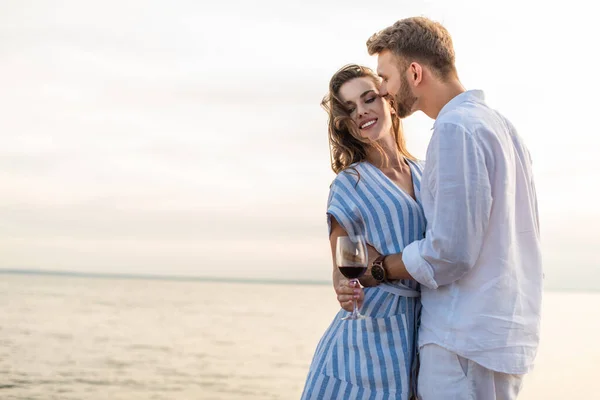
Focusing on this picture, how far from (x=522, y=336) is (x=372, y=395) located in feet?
1.96

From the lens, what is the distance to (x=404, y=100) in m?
2.54

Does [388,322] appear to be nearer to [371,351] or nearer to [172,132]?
[371,351]

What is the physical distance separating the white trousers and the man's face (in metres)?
0.79

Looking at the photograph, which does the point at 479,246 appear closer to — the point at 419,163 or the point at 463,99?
the point at 463,99

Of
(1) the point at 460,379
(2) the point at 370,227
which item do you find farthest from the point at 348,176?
(1) the point at 460,379

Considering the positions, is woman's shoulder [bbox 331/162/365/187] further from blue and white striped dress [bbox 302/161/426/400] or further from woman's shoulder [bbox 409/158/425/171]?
woman's shoulder [bbox 409/158/425/171]

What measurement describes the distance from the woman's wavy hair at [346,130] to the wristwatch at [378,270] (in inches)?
22.9

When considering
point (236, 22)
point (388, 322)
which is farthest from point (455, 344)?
point (236, 22)

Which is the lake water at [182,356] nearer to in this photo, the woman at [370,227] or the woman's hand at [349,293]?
the woman at [370,227]

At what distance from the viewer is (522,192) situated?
2.38 m

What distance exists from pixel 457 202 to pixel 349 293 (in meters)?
0.63

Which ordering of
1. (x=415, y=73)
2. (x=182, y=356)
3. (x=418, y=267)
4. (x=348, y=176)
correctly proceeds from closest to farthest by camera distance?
(x=418, y=267)
(x=415, y=73)
(x=348, y=176)
(x=182, y=356)

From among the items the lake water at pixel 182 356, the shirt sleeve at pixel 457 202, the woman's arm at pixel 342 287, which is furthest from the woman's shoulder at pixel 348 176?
the lake water at pixel 182 356

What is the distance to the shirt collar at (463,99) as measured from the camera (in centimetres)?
236
